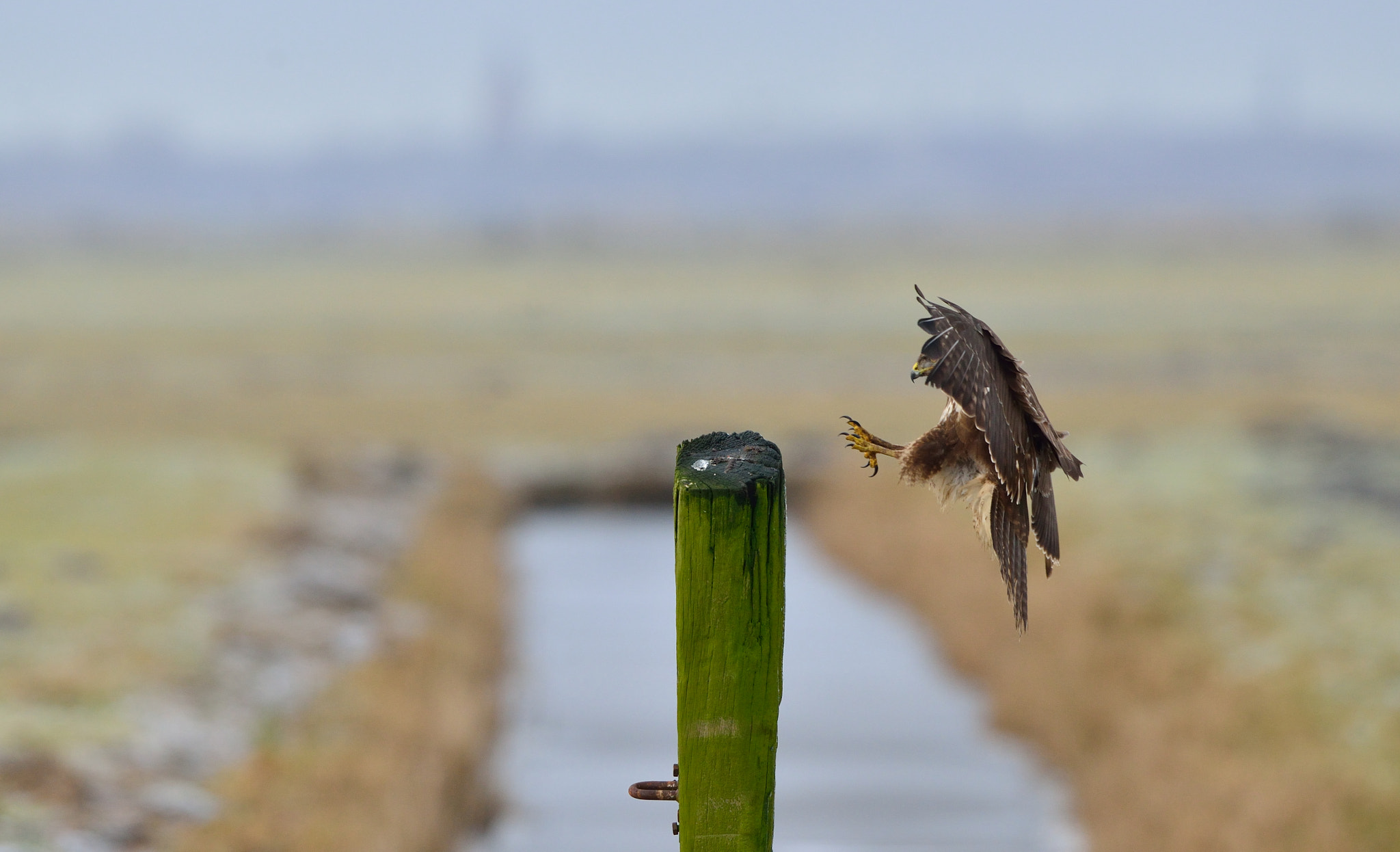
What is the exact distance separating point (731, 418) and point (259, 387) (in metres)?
16.4

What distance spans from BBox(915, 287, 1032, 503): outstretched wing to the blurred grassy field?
6.22 meters

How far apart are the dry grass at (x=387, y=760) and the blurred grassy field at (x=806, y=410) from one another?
5.70ft

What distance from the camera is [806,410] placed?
36938mm

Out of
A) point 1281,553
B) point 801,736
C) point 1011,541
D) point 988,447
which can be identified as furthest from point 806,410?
point 988,447

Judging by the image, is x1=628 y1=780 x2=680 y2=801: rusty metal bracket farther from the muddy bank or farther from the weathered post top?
the muddy bank

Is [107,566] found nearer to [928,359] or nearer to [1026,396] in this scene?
[1026,396]

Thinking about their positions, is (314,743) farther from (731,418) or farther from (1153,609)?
(731,418)

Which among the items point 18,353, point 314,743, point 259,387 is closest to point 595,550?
point 314,743

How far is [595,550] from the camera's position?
2130cm

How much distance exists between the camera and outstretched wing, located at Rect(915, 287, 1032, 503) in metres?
3.24

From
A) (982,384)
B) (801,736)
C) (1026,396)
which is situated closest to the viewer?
(982,384)

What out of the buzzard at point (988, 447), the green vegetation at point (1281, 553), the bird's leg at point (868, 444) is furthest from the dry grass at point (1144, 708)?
the buzzard at point (988, 447)

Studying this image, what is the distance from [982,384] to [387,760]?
25.4 feet

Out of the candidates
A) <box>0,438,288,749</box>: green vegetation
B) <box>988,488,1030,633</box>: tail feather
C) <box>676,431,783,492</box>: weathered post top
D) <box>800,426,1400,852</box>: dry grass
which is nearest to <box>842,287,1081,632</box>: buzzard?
<box>988,488,1030,633</box>: tail feather
